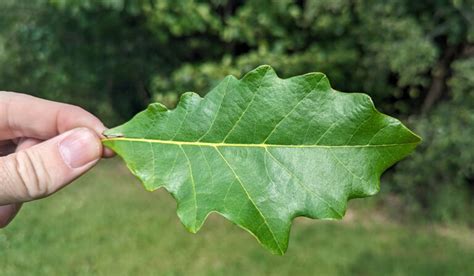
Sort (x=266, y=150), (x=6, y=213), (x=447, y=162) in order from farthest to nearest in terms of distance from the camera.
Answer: (x=447, y=162), (x=6, y=213), (x=266, y=150)

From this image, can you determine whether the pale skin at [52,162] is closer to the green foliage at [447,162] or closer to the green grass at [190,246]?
the green grass at [190,246]

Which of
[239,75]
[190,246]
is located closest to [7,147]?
[190,246]

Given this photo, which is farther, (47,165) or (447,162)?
(447,162)

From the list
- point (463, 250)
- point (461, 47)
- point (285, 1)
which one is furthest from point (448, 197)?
point (285, 1)

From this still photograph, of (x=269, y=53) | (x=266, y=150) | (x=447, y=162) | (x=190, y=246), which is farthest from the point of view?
(x=269, y=53)

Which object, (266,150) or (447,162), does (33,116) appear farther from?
(447,162)

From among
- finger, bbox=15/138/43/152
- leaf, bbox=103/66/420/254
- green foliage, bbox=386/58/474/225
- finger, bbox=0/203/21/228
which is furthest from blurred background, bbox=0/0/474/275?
leaf, bbox=103/66/420/254
